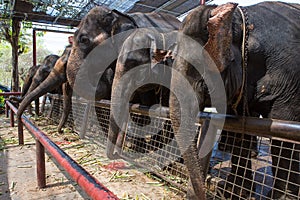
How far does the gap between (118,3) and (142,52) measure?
5.26 meters

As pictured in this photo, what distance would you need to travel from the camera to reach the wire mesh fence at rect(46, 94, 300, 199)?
206cm

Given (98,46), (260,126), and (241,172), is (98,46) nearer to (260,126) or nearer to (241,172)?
(241,172)

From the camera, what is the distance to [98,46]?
421cm

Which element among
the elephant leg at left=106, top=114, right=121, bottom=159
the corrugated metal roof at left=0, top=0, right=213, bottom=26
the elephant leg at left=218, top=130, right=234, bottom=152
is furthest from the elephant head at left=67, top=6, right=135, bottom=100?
the corrugated metal roof at left=0, top=0, right=213, bottom=26

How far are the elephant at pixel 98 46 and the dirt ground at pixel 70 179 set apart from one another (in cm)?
98

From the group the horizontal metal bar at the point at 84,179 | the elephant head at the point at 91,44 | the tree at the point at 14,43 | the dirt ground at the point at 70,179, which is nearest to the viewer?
the horizontal metal bar at the point at 84,179

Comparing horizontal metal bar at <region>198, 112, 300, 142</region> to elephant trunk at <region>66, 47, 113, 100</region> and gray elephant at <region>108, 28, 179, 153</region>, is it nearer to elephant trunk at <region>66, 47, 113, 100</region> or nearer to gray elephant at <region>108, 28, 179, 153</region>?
gray elephant at <region>108, 28, 179, 153</region>

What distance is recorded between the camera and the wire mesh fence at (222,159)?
2.06m

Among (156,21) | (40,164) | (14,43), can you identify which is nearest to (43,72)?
(156,21)

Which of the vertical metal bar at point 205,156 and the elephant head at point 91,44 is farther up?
the elephant head at point 91,44

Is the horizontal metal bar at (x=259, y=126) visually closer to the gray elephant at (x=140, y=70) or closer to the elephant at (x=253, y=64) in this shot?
the elephant at (x=253, y=64)

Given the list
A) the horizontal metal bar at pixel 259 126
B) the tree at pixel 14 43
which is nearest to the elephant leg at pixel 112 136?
the horizontal metal bar at pixel 259 126

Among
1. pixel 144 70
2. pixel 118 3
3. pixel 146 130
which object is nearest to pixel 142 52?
pixel 144 70

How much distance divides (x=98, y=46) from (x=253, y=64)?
8.54 ft
